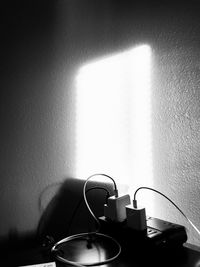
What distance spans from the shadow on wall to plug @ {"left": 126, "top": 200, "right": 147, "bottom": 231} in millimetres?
226

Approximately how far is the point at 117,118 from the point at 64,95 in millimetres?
247

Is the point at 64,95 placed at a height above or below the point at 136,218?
above

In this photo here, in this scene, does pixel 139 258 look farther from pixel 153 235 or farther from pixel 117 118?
pixel 117 118

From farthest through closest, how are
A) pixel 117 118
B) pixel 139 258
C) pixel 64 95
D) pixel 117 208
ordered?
pixel 117 118
pixel 64 95
pixel 117 208
pixel 139 258

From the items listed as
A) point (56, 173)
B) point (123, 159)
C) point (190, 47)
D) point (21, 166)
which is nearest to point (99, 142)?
point (123, 159)

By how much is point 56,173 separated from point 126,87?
0.45m

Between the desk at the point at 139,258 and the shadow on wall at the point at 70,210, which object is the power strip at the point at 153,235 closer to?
the desk at the point at 139,258

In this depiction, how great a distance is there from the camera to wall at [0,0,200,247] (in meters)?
0.90

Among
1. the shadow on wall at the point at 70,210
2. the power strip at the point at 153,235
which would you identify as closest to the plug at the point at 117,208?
the power strip at the point at 153,235

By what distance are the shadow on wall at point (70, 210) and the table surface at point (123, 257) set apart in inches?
5.7

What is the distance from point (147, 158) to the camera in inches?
41.8

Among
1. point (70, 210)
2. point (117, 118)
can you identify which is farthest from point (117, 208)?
point (117, 118)

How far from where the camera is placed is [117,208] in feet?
2.98

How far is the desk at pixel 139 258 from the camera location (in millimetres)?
737
